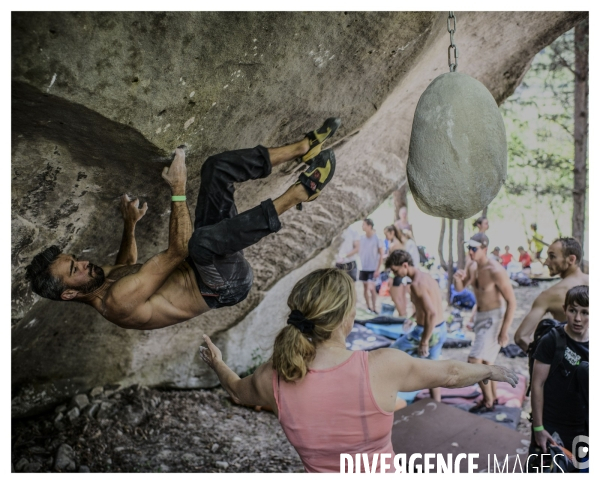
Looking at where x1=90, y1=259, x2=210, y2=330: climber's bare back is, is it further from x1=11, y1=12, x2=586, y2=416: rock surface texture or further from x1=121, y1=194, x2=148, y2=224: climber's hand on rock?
x1=11, y1=12, x2=586, y2=416: rock surface texture

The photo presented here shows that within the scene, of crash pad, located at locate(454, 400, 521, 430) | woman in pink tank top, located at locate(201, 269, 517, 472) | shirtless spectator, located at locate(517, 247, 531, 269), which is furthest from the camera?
shirtless spectator, located at locate(517, 247, 531, 269)

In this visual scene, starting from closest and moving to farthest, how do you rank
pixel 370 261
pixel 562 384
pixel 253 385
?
pixel 253 385 → pixel 562 384 → pixel 370 261

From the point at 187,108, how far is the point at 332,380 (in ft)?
4.83

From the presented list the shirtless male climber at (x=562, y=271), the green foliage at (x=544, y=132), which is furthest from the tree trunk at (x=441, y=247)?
the shirtless male climber at (x=562, y=271)

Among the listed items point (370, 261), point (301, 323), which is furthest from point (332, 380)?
point (370, 261)

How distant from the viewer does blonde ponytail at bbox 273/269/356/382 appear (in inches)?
90.4

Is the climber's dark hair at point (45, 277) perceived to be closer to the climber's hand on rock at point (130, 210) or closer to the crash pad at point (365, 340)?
the climber's hand on rock at point (130, 210)

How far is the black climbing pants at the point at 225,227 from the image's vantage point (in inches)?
112

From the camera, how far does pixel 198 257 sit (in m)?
2.88

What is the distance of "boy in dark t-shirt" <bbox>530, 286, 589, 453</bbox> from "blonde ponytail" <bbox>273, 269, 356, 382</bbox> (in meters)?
2.43

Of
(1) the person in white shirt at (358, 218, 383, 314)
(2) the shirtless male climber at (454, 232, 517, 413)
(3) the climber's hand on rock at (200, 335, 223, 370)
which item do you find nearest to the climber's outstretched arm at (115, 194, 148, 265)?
(3) the climber's hand on rock at (200, 335, 223, 370)

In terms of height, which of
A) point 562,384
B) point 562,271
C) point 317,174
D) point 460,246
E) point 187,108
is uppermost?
point 460,246

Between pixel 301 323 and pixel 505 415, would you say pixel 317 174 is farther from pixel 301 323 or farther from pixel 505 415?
pixel 505 415

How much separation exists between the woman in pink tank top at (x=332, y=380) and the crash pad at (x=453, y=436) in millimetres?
2487
